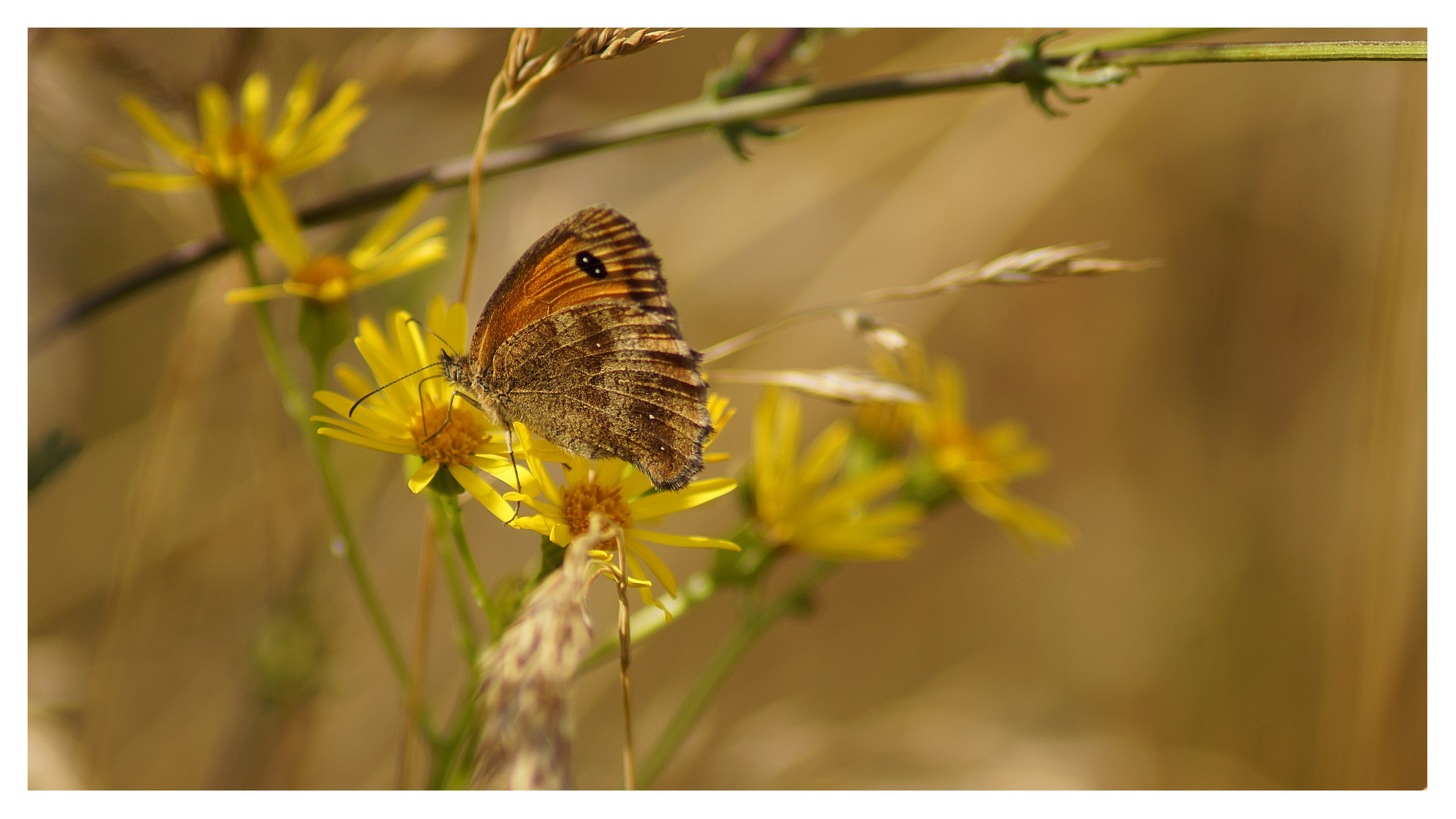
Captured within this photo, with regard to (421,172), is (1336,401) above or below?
below

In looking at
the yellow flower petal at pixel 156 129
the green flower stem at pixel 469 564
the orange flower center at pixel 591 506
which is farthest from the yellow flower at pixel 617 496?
the yellow flower petal at pixel 156 129

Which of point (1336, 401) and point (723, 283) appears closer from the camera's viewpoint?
point (1336, 401)

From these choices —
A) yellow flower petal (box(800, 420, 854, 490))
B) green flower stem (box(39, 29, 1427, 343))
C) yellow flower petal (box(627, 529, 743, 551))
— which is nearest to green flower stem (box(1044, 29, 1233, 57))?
green flower stem (box(39, 29, 1427, 343))

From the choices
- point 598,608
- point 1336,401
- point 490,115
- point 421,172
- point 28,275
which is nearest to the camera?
point 490,115

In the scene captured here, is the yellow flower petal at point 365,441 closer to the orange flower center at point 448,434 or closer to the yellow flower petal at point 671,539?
the orange flower center at point 448,434

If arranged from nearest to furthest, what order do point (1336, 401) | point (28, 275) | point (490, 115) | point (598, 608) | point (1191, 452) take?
point (490, 115) → point (28, 275) → point (1336, 401) → point (598, 608) → point (1191, 452)

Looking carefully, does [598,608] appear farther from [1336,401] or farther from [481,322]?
[1336,401]

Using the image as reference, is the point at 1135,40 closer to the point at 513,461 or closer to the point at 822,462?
the point at 822,462
